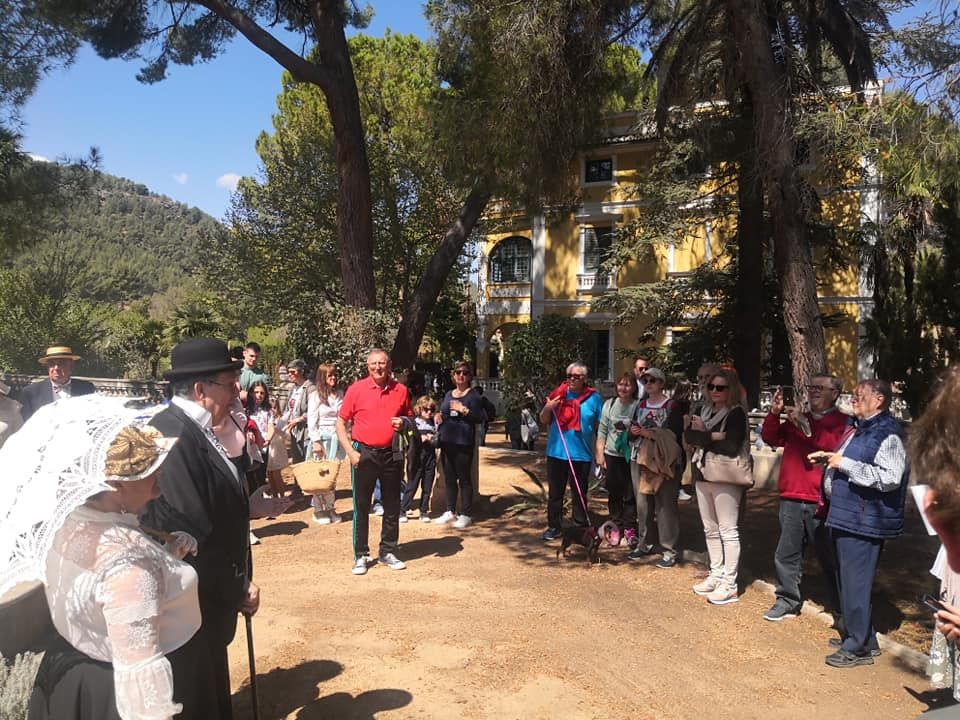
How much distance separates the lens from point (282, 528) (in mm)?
7957

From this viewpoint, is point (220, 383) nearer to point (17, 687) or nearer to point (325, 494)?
point (17, 687)

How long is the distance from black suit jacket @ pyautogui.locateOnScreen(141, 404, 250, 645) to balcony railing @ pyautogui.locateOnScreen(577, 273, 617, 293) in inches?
890

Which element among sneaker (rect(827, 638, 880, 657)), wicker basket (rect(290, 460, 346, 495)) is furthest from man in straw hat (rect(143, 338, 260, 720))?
wicker basket (rect(290, 460, 346, 495))

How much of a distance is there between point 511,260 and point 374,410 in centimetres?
2194

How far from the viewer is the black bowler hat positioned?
9.48ft

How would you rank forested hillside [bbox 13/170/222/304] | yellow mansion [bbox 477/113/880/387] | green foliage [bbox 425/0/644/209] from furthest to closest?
1. forested hillside [bbox 13/170/222/304]
2. yellow mansion [bbox 477/113/880/387]
3. green foliage [bbox 425/0/644/209]

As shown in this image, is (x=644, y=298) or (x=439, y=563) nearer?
(x=439, y=563)

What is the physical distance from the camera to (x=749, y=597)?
5.67 m

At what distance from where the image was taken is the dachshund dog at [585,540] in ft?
21.4

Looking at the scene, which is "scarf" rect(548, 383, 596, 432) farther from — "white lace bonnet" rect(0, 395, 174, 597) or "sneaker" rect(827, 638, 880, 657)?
"white lace bonnet" rect(0, 395, 174, 597)

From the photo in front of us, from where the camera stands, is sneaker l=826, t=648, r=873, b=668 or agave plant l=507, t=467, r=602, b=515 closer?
sneaker l=826, t=648, r=873, b=668

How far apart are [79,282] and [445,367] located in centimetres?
1529

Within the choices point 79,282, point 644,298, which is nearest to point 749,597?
point 644,298

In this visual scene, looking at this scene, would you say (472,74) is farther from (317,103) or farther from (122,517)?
(317,103)
